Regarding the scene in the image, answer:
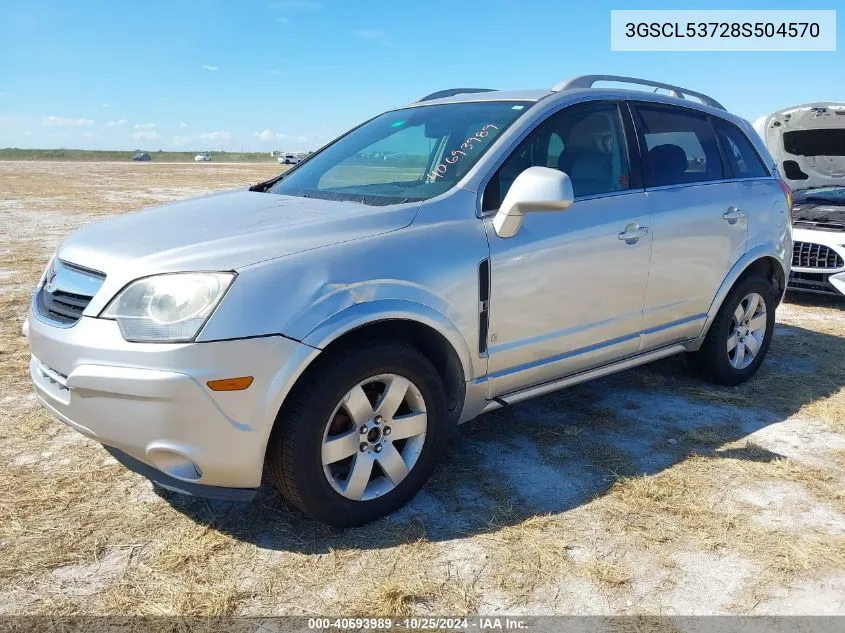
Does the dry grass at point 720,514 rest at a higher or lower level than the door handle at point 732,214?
lower

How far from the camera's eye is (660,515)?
298 cm

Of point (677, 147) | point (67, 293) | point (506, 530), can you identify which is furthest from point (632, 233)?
point (67, 293)

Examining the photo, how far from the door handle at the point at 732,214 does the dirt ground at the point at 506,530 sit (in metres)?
1.14

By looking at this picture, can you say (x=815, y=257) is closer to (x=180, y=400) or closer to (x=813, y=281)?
(x=813, y=281)

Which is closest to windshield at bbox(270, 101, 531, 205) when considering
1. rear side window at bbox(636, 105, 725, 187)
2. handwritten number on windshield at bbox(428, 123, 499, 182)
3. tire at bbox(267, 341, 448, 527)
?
handwritten number on windshield at bbox(428, 123, 499, 182)

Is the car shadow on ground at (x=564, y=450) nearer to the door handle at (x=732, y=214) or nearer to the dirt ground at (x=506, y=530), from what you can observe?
the dirt ground at (x=506, y=530)

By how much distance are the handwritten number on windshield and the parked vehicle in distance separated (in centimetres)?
460

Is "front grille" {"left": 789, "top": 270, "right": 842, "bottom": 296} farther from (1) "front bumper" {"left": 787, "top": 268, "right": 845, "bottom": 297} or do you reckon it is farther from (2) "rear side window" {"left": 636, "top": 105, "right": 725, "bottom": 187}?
(2) "rear side window" {"left": 636, "top": 105, "right": 725, "bottom": 187}

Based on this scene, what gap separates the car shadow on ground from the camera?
2883 mm

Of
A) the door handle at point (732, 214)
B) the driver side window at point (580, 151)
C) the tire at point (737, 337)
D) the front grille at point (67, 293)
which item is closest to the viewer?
the front grille at point (67, 293)

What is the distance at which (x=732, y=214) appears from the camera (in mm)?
4250

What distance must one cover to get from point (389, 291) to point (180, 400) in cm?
86

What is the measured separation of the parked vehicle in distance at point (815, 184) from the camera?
6.84 metres

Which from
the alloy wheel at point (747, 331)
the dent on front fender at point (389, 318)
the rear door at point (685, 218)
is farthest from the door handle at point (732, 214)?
the dent on front fender at point (389, 318)
